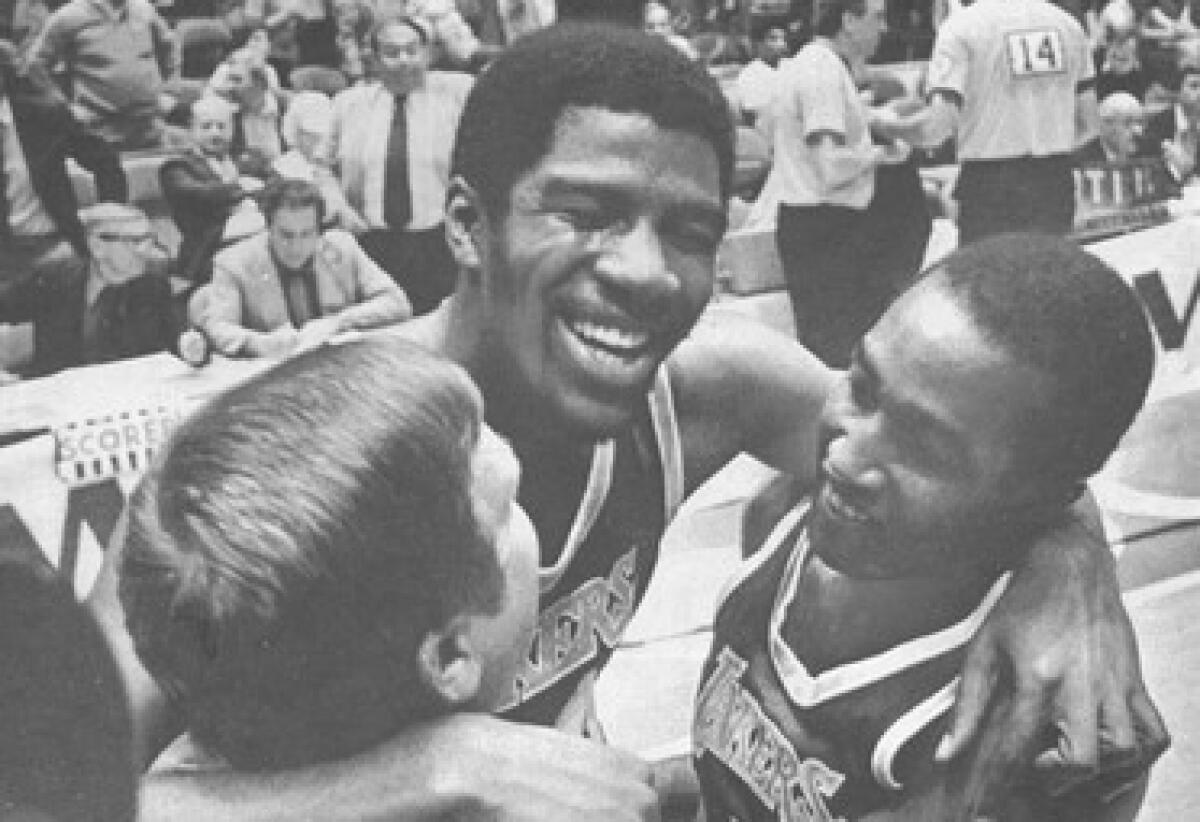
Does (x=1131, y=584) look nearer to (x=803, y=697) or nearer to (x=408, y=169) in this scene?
(x=803, y=697)

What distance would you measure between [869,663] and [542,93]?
1.75 feet

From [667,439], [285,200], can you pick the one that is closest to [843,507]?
[667,439]

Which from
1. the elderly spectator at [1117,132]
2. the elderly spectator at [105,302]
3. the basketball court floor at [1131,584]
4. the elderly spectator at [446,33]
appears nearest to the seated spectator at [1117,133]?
the elderly spectator at [1117,132]

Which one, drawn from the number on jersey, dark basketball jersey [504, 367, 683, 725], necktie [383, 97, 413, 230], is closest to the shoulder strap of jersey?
dark basketball jersey [504, 367, 683, 725]

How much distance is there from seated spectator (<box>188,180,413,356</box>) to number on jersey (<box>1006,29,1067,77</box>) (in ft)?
2.38

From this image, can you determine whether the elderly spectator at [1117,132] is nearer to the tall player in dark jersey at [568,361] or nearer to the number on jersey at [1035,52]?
the number on jersey at [1035,52]

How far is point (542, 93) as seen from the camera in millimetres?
1263

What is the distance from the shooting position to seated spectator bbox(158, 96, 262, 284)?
1.29 metres

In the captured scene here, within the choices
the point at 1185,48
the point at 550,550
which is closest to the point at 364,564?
the point at 550,550

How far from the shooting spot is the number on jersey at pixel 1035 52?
172 cm

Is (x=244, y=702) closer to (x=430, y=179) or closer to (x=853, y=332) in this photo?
(x=430, y=179)

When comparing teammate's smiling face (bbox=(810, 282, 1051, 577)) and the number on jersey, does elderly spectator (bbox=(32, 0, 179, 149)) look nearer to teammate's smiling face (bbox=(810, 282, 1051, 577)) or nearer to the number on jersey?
teammate's smiling face (bbox=(810, 282, 1051, 577))

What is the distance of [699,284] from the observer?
1342 millimetres

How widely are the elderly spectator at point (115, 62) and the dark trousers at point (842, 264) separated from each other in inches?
19.0
